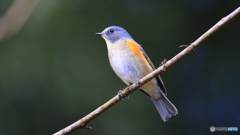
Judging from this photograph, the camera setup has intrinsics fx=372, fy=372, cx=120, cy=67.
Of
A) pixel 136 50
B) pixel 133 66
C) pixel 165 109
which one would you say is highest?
pixel 136 50

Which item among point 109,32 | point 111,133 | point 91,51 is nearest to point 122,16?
point 91,51

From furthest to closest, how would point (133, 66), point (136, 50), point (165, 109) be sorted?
point (165, 109), point (136, 50), point (133, 66)

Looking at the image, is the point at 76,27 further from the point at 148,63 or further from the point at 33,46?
the point at 148,63

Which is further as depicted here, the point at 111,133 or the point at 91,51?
the point at 91,51

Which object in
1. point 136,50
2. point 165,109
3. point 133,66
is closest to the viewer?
point 133,66

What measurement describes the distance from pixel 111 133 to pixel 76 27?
1950 mm

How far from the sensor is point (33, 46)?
623cm

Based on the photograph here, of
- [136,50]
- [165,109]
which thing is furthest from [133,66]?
[165,109]

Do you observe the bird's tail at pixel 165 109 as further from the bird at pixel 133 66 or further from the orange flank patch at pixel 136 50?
the orange flank patch at pixel 136 50

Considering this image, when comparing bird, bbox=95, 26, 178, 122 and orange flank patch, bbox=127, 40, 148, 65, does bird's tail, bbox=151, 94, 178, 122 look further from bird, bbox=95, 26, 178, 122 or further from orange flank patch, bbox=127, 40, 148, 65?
orange flank patch, bbox=127, 40, 148, 65

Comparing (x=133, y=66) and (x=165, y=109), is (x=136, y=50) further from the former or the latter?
(x=165, y=109)

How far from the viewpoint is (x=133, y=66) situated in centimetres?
471

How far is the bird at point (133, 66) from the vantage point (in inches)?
185

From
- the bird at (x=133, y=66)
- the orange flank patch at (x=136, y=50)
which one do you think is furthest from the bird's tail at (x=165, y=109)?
the orange flank patch at (x=136, y=50)
